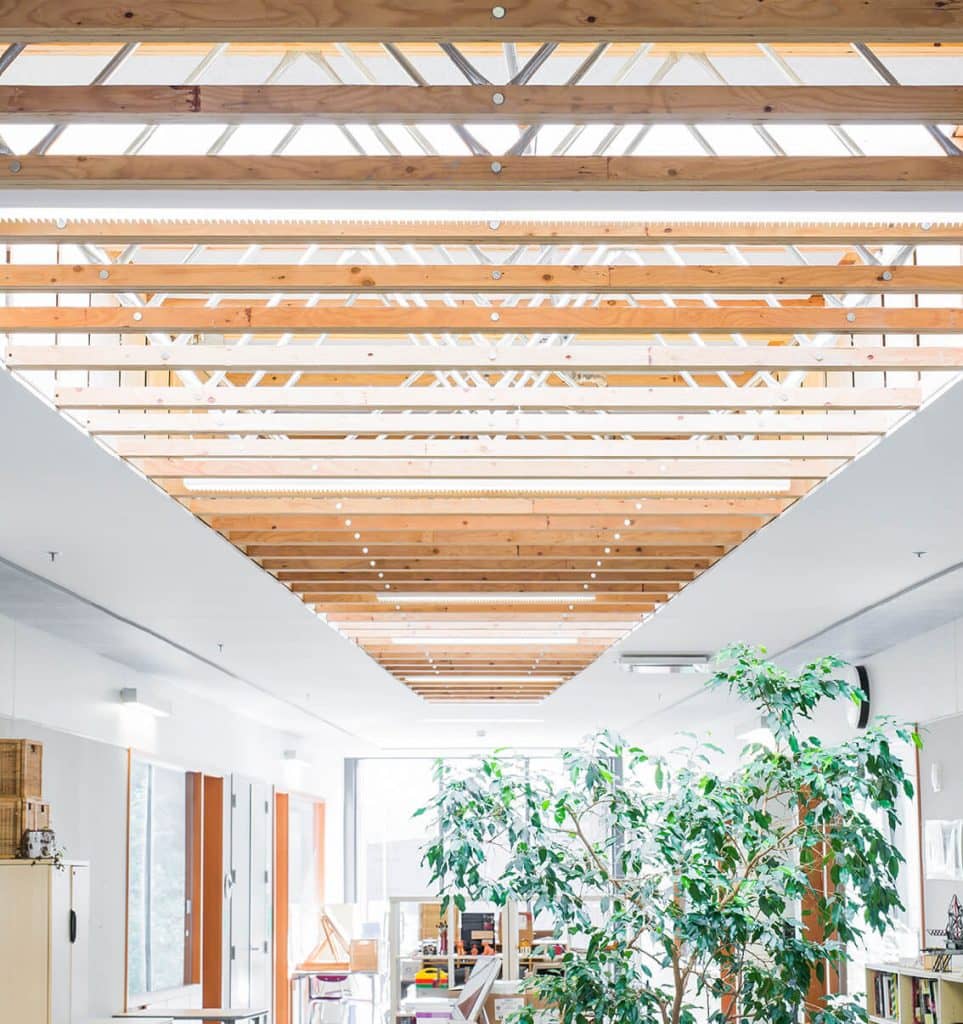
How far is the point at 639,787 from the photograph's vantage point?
5746 millimetres

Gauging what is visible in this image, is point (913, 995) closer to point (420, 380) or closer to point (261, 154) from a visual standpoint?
point (420, 380)

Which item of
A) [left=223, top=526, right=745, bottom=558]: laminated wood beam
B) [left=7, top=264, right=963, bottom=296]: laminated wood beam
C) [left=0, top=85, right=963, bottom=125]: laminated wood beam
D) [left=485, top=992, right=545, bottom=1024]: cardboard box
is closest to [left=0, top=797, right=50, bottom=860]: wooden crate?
[left=223, top=526, right=745, bottom=558]: laminated wood beam

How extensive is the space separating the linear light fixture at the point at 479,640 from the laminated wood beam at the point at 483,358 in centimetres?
552

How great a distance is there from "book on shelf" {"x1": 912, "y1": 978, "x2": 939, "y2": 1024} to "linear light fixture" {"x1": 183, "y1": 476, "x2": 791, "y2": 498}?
4.05 meters

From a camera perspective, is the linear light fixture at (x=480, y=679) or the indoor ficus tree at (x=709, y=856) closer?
the indoor ficus tree at (x=709, y=856)

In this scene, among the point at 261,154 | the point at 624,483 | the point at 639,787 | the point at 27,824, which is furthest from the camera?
the point at 27,824

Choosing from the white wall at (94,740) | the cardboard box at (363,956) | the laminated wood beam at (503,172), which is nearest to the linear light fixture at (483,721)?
the cardboard box at (363,956)

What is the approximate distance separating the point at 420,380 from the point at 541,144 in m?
3.15

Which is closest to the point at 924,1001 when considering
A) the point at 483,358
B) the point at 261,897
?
the point at 483,358

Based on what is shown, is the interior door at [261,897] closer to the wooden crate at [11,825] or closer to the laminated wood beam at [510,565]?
the wooden crate at [11,825]

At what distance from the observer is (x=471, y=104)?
3.32 metres

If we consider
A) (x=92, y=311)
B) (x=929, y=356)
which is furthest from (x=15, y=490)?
(x=929, y=356)

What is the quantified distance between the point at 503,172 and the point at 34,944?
5.98 m

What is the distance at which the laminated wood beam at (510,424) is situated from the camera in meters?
5.87
